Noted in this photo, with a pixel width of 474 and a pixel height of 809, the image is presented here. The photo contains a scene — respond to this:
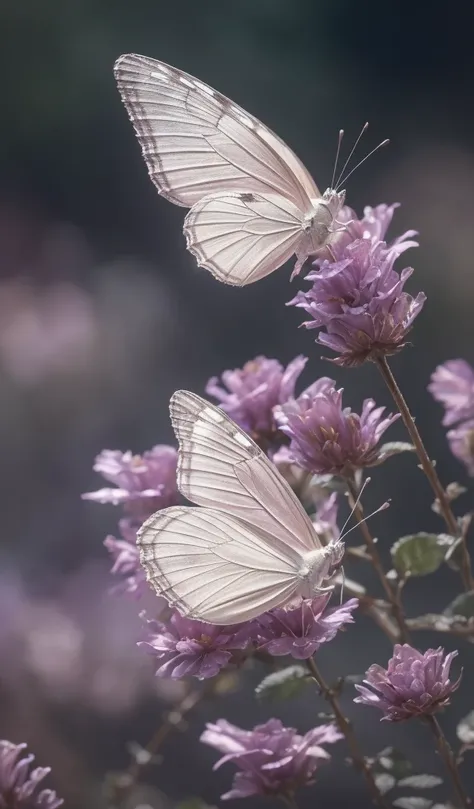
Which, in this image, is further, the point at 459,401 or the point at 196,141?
the point at 459,401

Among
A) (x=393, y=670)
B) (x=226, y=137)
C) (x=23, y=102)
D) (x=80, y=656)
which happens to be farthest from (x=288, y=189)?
(x=23, y=102)

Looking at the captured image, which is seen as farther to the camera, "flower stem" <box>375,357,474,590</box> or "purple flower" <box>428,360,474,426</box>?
"purple flower" <box>428,360,474,426</box>

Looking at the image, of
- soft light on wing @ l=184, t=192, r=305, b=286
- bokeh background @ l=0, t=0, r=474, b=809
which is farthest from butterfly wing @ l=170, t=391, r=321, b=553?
bokeh background @ l=0, t=0, r=474, b=809

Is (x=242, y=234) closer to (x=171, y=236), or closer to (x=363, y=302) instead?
(x=363, y=302)

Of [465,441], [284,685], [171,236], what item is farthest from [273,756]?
[171,236]

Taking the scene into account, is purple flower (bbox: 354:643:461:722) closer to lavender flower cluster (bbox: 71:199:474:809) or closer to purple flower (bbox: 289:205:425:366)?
lavender flower cluster (bbox: 71:199:474:809)

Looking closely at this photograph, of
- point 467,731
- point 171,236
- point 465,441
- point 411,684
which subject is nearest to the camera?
point 411,684

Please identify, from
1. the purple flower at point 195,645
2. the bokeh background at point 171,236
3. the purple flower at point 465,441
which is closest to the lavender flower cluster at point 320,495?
the purple flower at point 195,645

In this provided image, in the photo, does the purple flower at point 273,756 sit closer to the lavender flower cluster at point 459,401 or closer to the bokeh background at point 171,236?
the lavender flower cluster at point 459,401
